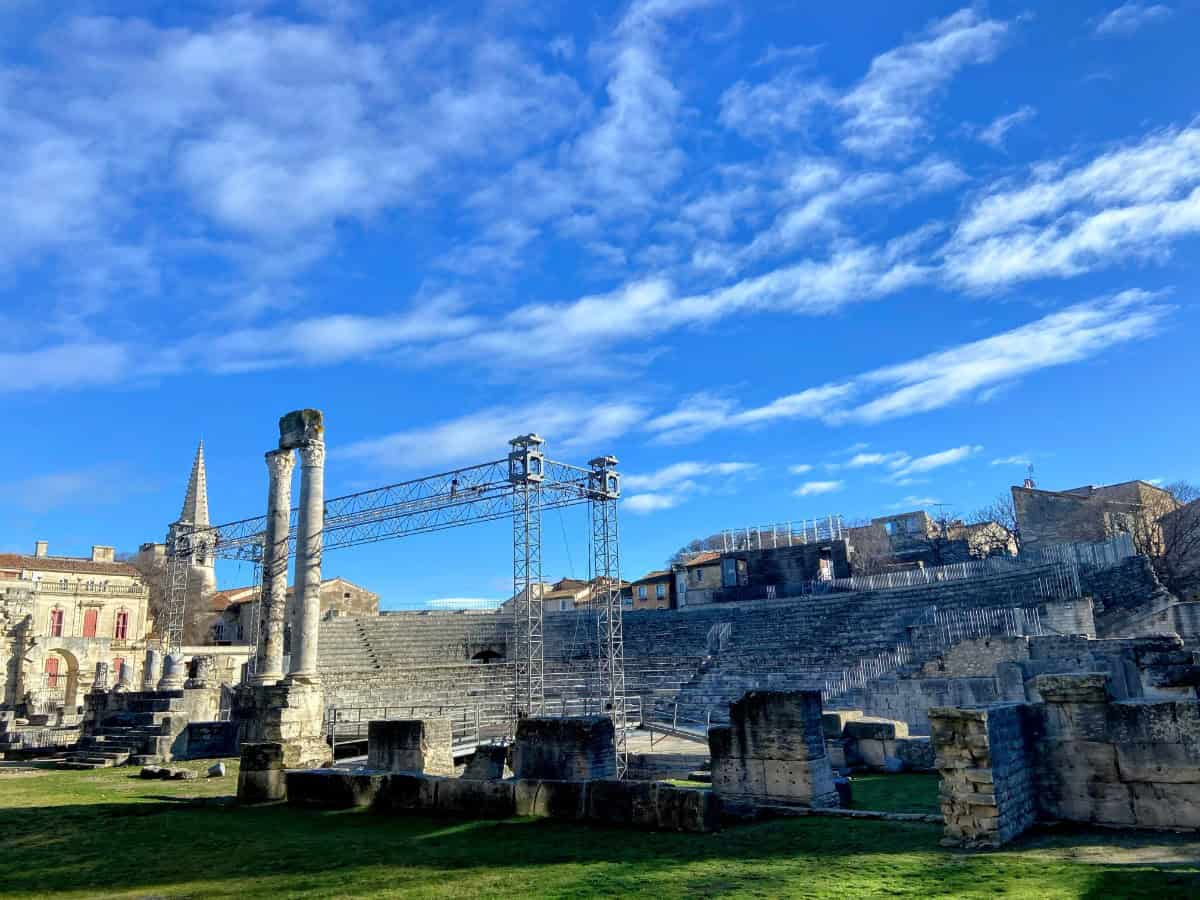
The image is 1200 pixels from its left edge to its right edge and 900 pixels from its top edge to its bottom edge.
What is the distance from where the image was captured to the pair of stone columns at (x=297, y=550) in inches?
656

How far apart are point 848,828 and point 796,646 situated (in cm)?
2238

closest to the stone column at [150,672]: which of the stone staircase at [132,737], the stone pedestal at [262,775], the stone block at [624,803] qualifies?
the stone staircase at [132,737]

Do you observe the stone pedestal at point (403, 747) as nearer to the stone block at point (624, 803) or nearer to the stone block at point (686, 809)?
the stone block at point (624, 803)

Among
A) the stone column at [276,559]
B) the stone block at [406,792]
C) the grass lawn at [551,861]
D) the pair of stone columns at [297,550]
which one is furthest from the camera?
the stone column at [276,559]

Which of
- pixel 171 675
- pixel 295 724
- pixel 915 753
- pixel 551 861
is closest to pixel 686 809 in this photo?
pixel 551 861

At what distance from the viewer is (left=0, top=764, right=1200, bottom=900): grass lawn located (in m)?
5.92

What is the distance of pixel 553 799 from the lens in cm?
926

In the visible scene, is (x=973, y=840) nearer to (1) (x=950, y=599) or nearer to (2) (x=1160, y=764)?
(2) (x=1160, y=764)

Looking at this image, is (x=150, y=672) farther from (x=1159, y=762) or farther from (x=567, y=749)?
(x=1159, y=762)

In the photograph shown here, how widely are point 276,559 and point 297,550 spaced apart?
74.1 inches

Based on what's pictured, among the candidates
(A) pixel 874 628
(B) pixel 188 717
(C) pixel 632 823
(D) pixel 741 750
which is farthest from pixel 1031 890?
A: (A) pixel 874 628

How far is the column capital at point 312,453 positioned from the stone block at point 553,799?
993cm

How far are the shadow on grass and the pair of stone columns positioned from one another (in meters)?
6.45

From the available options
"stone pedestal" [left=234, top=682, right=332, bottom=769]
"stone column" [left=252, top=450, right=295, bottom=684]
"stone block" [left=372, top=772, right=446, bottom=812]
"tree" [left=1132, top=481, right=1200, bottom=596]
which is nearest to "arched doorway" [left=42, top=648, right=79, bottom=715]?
"stone column" [left=252, top=450, right=295, bottom=684]
